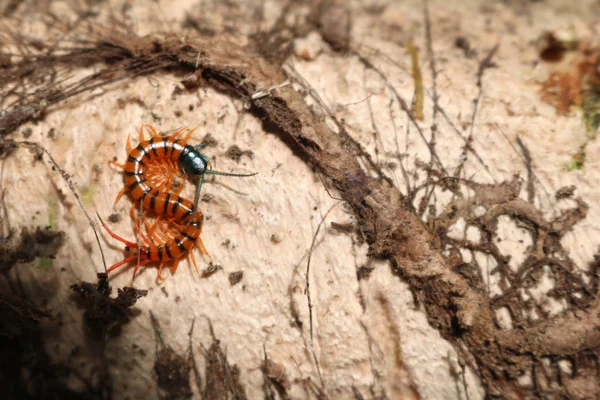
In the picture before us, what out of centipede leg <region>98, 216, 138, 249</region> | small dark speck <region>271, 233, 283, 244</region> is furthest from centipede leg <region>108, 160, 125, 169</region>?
small dark speck <region>271, 233, 283, 244</region>

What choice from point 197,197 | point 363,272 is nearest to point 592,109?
point 363,272

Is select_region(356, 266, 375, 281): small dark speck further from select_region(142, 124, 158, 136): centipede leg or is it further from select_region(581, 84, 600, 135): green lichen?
select_region(581, 84, 600, 135): green lichen

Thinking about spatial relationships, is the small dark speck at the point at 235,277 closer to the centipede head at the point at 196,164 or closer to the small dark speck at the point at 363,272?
the centipede head at the point at 196,164

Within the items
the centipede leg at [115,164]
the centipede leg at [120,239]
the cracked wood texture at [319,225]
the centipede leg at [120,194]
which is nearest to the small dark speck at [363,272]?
the cracked wood texture at [319,225]

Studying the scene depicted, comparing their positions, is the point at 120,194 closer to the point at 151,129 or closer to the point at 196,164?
the point at 151,129

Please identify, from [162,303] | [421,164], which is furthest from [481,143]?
[162,303]
